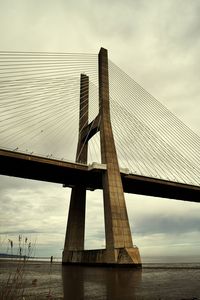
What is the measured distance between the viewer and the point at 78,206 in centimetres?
4750

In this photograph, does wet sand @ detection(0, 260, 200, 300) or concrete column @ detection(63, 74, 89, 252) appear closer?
wet sand @ detection(0, 260, 200, 300)

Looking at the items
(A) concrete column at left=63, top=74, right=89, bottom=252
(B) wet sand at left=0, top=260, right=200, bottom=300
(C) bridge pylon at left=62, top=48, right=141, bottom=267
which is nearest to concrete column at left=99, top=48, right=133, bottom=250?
(C) bridge pylon at left=62, top=48, right=141, bottom=267

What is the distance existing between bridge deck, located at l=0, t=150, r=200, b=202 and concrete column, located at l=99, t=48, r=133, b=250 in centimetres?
178

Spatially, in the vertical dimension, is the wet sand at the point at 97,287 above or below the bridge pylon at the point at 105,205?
below

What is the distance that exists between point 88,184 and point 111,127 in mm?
10919

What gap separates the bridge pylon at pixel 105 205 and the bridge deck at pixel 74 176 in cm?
218

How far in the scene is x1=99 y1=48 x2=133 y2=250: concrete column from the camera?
36.9 metres

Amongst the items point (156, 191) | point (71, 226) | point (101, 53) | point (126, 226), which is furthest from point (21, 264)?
point (156, 191)

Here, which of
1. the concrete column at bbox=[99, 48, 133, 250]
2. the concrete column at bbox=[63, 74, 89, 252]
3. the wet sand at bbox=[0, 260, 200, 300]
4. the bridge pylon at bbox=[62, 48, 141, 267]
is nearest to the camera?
the wet sand at bbox=[0, 260, 200, 300]

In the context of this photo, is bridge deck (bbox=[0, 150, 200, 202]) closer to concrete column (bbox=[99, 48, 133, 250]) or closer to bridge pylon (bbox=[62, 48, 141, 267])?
concrete column (bbox=[99, 48, 133, 250])

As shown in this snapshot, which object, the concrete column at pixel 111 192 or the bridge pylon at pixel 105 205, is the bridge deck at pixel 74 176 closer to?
the concrete column at pixel 111 192

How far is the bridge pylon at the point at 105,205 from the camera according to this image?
119 feet

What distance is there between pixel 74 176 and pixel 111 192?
9034 millimetres

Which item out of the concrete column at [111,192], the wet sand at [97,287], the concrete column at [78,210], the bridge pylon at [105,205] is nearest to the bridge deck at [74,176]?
the concrete column at [111,192]
